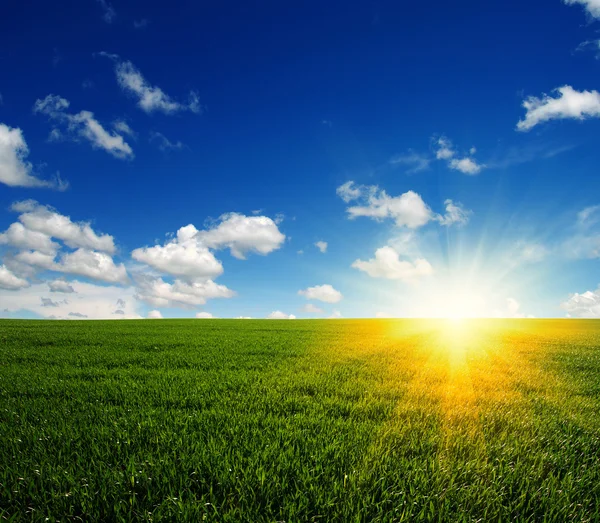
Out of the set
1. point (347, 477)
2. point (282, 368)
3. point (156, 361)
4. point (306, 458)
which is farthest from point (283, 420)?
point (156, 361)

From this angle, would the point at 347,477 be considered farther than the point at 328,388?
No

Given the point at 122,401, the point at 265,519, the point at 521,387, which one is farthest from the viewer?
the point at 521,387

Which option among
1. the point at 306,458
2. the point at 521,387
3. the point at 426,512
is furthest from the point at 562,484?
the point at 521,387

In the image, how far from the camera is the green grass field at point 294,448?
301 centimetres

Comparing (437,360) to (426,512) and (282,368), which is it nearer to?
(282,368)

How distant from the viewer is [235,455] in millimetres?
3750

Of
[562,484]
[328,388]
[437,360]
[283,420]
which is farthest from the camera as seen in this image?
[437,360]

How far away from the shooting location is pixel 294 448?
3.98 metres

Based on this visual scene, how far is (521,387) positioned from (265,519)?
7154 millimetres

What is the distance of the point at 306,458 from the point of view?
374 centimetres

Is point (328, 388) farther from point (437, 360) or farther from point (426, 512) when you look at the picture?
point (437, 360)

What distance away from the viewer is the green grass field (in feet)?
9.87

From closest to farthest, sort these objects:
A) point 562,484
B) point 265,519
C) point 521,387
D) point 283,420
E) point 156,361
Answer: point 265,519, point 562,484, point 283,420, point 521,387, point 156,361

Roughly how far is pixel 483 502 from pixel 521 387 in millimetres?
5642
